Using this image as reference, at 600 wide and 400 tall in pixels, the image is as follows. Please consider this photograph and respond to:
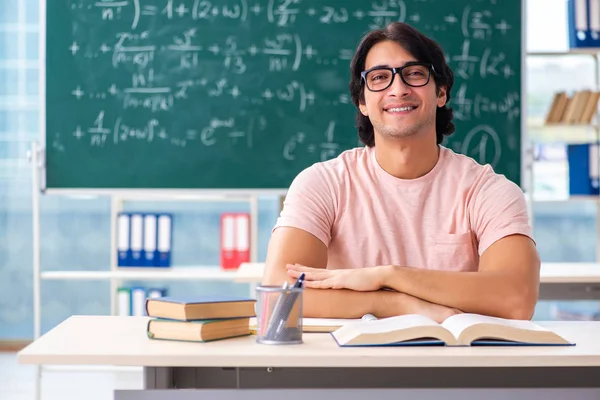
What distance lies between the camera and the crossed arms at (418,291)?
6.02 feet

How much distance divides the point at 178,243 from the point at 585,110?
8.65 ft

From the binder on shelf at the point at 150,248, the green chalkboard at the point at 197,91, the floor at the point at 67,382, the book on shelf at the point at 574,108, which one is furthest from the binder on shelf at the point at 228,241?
the book on shelf at the point at 574,108

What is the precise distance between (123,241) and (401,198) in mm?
2392

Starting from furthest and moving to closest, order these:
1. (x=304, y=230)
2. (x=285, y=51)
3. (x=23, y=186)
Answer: (x=23, y=186) < (x=285, y=51) < (x=304, y=230)

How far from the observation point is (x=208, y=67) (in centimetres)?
417

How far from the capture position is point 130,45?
417 centimetres

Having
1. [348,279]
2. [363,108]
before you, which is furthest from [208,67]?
[348,279]

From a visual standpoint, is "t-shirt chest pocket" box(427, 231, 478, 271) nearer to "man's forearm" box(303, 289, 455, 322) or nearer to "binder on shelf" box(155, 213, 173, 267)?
"man's forearm" box(303, 289, 455, 322)

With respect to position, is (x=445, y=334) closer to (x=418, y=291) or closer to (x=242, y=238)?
(x=418, y=291)

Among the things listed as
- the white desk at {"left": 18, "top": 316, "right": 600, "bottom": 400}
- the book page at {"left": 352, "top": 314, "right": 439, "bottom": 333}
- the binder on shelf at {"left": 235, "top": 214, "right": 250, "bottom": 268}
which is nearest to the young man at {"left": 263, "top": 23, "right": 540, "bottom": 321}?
the white desk at {"left": 18, "top": 316, "right": 600, "bottom": 400}

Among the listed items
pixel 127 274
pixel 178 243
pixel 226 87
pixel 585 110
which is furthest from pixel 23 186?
pixel 585 110

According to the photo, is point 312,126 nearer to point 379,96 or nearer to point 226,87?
point 226,87

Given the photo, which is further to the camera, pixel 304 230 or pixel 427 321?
pixel 304 230

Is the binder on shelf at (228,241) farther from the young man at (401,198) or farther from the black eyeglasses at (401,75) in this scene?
the black eyeglasses at (401,75)
